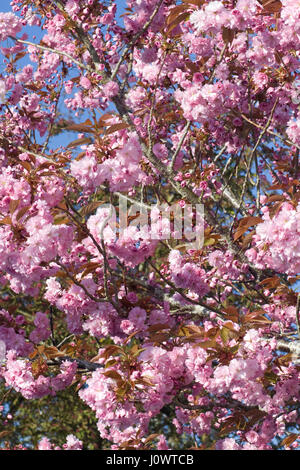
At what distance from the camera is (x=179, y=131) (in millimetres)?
4438

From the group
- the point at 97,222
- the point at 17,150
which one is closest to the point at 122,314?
the point at 97,222

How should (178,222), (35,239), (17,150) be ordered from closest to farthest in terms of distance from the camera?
1. (35,239)
2. (178,222)
3. (17,150)

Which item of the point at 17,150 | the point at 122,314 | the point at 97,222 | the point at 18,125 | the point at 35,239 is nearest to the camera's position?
the point at 35,239

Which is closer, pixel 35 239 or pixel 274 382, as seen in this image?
pixel 35 239

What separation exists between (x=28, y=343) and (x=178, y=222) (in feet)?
3.62

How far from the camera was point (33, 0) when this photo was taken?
436 cm

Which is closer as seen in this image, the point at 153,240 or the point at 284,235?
the point at 284,235

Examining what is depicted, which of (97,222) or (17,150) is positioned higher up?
(17,150)

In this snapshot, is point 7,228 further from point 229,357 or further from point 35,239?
point 229,357
